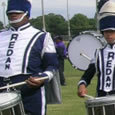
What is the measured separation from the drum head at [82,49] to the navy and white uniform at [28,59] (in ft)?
33.9

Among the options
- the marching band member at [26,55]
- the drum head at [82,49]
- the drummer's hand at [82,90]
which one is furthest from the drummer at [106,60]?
the drum head at [82,49]

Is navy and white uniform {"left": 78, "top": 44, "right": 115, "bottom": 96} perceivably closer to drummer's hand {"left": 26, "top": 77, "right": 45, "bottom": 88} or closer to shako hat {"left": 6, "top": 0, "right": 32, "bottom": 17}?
drummer's hand {"left": 26, "top": 77, "right": 45, "bottom": 88}

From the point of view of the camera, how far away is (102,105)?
4.62m

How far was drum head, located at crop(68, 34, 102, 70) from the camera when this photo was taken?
15734mm

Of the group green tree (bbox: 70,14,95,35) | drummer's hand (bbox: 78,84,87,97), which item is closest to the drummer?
drummer's hand (bbox: 78,84,87,97)

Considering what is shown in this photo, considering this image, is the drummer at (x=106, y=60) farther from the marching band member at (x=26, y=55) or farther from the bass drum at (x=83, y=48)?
the bass drum at (x=83, y=48)

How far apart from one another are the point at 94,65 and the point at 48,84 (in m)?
0.51

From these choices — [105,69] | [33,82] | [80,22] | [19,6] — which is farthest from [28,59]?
[80,22]

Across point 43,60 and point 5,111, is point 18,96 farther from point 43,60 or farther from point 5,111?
point 43,60

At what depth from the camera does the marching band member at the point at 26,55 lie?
5016 mm

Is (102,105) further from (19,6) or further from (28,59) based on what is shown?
(19,6)

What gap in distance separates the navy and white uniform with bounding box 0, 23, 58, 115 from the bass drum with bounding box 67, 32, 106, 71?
10.2 metres

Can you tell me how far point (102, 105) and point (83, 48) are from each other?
446 inches

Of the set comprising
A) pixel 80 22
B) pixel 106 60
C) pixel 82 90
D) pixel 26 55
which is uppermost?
pixel 26 55
